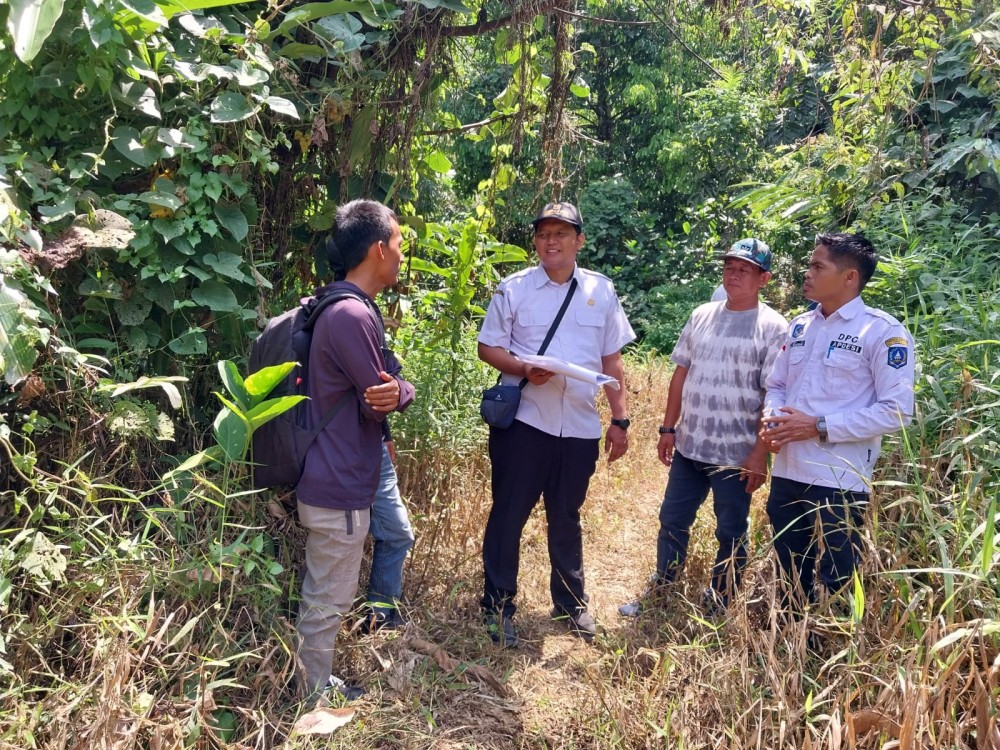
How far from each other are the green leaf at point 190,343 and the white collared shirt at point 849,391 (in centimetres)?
203

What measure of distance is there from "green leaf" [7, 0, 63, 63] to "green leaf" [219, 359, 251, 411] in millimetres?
994

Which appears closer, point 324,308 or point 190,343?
point 324,308

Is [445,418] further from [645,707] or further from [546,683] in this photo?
[645,707]

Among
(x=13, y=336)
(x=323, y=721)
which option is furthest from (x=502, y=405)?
(x=13, y=336)

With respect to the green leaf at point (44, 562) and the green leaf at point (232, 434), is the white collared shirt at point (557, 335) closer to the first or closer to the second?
the green leaf at point (232, 434)

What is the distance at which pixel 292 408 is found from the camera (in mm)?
2680

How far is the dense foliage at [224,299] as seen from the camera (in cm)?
244

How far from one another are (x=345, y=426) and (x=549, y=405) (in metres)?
1.00

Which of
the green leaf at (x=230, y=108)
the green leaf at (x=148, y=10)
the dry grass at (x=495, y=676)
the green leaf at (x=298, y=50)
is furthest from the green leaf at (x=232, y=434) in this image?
the green leaf at (x=298, y=50)

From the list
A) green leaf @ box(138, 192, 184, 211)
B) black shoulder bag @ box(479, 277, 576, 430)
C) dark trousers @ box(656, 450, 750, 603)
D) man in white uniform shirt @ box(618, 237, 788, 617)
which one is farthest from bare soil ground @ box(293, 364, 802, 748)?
green leaf @ box(138, 192, 184, 211)

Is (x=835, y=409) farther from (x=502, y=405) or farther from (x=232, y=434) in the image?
(x=232, y=434)

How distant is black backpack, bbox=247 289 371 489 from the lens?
267 cm

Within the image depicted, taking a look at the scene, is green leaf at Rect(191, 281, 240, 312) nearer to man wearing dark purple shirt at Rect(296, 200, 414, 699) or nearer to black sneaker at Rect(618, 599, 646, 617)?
man wearing dark purple shirt at Rect(296, 200, 414, 699)

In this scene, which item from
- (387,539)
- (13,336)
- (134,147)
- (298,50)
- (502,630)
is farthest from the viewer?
(502,630)
